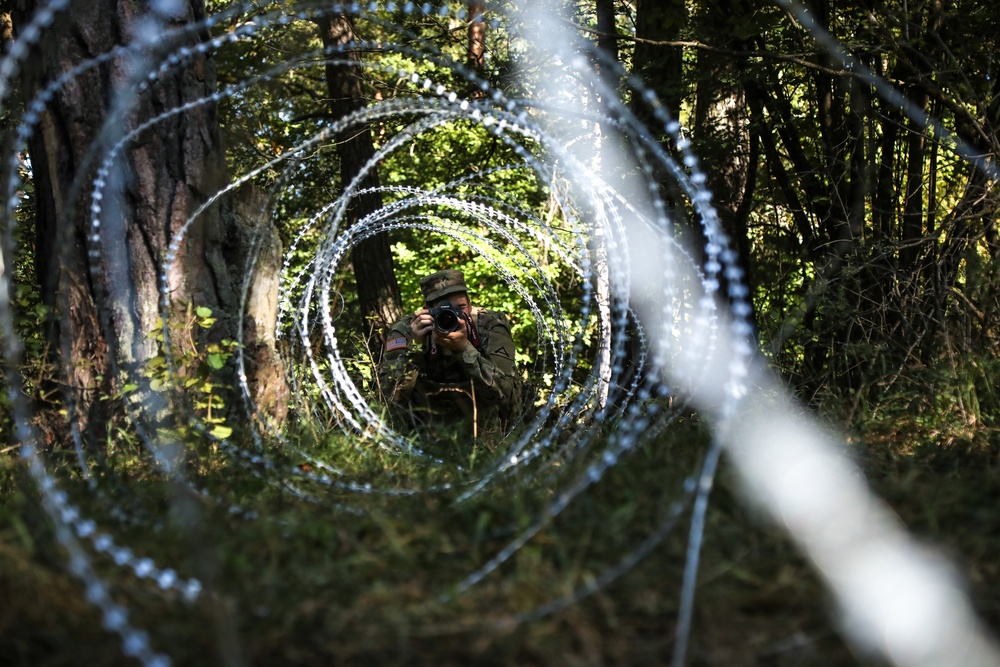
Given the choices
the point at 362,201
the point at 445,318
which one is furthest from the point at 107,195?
the point at 362,201

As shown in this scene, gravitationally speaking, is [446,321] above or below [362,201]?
below

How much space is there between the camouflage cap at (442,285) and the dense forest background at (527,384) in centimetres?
72

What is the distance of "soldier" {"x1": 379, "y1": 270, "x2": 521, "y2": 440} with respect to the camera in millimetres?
5574

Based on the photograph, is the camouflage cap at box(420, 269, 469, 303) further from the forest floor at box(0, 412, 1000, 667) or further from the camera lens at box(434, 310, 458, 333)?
the forest floor at box(0, 412, 1000, 667)

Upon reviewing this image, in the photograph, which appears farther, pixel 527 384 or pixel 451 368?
pixel 527 384

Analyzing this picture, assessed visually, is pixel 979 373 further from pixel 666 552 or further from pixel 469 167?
pixel 469 167

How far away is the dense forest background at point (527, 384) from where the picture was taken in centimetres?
238

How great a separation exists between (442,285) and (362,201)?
2.31m

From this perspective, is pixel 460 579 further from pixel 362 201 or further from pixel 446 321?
pixel 362 201

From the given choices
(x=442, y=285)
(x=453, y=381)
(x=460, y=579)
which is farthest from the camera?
(x=442, y=285)

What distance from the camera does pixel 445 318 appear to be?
5559 mm

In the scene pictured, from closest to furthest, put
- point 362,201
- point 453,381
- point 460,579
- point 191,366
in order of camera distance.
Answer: point 460,579, point 191,366, point 453,381, point 362,201

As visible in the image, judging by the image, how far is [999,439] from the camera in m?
3.72

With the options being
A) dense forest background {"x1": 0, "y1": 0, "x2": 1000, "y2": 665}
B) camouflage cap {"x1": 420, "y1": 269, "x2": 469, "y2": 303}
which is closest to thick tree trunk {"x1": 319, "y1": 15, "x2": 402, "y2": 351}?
dense forest background {"x1": 0, "y1": 0, "x2": 1000, "y2": 665}
